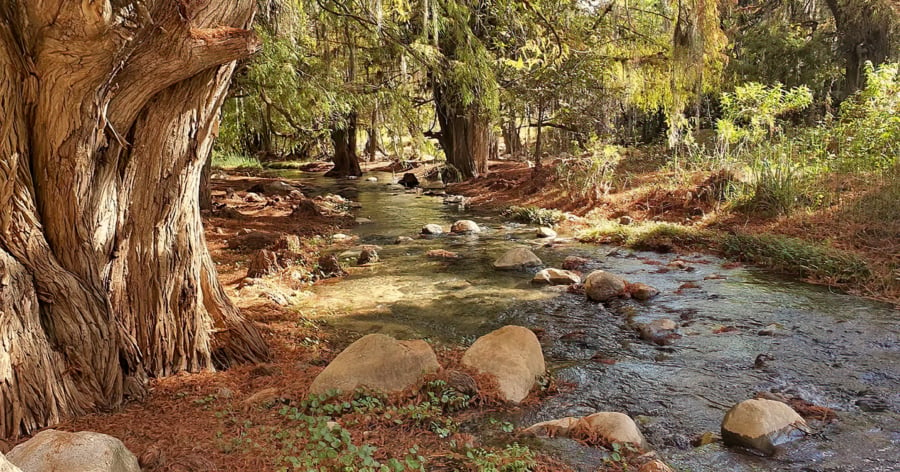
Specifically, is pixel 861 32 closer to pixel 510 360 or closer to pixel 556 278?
pixel 556 278

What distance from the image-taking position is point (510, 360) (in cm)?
409

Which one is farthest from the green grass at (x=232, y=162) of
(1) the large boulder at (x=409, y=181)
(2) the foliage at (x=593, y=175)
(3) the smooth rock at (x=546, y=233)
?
(3) the smooth rock at (x=546, y=233)

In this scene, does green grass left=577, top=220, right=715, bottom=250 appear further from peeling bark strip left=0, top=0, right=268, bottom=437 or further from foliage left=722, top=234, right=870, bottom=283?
peeling bark strip left=0, top=0, right=268, bottom=437

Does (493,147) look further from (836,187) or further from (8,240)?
(8,240)

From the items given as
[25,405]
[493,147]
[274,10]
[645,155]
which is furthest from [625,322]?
[493,147]

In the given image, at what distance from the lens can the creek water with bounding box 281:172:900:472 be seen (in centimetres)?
331

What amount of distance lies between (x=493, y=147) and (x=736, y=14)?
11.6m

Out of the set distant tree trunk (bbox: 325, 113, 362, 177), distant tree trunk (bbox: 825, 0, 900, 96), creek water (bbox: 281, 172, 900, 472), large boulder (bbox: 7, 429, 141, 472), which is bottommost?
creek water (bbox: 281, 172, 900, 472)

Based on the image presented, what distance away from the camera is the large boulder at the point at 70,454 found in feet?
7.17

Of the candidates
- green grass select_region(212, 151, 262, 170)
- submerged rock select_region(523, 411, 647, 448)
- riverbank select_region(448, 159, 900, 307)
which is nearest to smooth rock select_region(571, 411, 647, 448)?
submerged rock select_region(523, 411, 647, 448)

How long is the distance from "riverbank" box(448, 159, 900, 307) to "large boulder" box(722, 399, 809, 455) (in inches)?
134

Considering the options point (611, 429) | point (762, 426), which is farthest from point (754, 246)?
point (611, 429)

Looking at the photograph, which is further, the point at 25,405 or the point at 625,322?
the point at 625,322

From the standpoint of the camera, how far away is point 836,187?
8.58 metres
